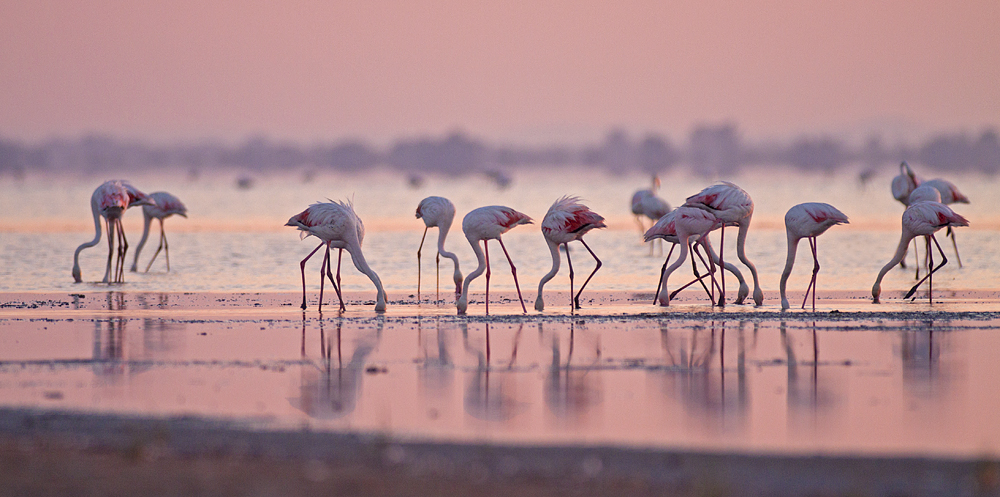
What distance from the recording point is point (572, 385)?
7266 mm

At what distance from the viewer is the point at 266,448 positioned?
18.1 ft

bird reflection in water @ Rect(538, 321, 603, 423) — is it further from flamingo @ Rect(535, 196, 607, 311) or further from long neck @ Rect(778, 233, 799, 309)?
long neck @ Rect(778, 233, 799, 309)

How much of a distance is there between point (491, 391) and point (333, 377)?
1248mm

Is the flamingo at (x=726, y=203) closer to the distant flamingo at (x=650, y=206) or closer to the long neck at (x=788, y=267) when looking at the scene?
the long neck at (x=788, y=267)

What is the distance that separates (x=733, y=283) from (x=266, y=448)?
11212 mm

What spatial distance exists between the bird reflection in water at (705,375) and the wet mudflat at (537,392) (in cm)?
3

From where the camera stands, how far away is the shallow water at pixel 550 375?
5949 mm

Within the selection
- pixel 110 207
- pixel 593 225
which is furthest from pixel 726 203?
pixel 110 207

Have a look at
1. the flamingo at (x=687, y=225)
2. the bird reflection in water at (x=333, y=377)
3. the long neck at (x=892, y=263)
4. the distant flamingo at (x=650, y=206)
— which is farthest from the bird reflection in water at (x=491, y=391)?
the distant flamingo at (x=650, y=206)

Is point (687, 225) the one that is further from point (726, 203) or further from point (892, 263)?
point (892, 263)

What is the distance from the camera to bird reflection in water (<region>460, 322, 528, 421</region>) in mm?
6418

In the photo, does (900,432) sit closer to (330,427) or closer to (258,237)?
(330,427)

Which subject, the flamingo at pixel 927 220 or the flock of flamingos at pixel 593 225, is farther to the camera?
the flamingo at pixel 927 220

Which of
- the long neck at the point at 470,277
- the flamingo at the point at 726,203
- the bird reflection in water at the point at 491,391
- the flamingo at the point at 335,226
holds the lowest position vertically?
the bird reflection in water at the point at 491,391
